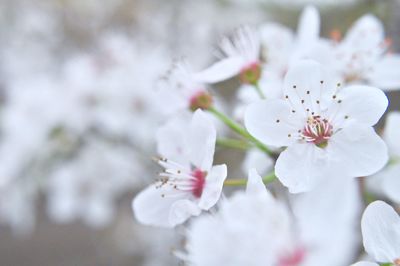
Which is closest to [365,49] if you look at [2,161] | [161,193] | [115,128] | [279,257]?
[161,193]

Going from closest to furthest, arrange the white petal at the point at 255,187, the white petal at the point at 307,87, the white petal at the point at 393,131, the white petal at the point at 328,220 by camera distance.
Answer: the white petal at the point at 328,220 < the white petal at the point at 255,187 < the white petal at the point at 307,87 < the white petal at the point at 393,131

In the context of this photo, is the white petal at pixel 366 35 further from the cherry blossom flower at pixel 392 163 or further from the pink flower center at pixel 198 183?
the pink flower center at pixel 198 183

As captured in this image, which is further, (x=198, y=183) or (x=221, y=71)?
(x=221, y=71)

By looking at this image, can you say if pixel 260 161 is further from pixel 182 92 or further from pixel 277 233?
pixel 277 233

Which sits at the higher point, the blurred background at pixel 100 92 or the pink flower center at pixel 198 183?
the blurred background at pixel 100 92

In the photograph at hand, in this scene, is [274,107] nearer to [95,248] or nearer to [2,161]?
[2,161]

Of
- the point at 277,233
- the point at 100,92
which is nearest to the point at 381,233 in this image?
the point at 277,233

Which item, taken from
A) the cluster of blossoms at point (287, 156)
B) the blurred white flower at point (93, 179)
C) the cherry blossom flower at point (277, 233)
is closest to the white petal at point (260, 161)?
the cluster of blossoms at point (287, 156)
